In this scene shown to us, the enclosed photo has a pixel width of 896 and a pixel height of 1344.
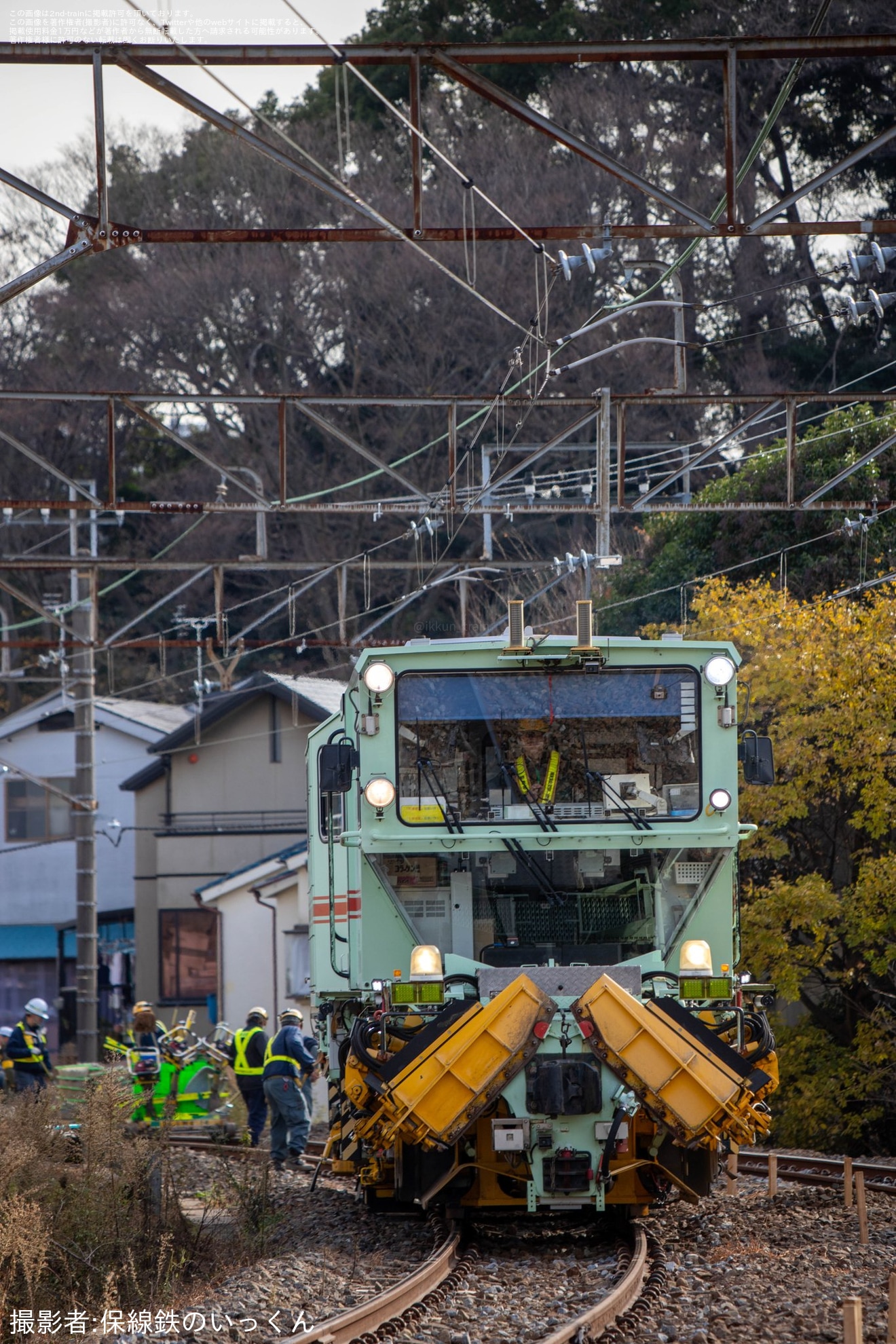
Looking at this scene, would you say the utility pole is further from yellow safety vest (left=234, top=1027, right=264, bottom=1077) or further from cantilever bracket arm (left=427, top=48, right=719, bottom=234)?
cantilever bracket arm (left=427, top=48, right=719, bottom=234)

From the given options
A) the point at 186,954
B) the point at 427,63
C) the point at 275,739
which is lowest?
the point at 186,954

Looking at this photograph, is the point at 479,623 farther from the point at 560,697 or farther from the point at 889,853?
the point at 560,697

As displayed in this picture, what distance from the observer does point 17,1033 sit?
17.3 m

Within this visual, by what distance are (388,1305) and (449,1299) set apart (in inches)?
21.0

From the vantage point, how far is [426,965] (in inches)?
380

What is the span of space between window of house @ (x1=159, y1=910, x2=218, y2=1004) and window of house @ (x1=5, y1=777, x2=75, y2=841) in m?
5.96

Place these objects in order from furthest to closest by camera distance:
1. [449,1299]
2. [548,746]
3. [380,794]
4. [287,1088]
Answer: [287,1088] → [548,746] → [380,794] → [449,1299]

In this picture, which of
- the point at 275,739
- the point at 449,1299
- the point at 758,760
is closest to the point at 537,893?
the point at 758,760

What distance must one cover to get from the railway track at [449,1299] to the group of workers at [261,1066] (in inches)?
186

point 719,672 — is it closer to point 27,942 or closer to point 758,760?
point 758,760

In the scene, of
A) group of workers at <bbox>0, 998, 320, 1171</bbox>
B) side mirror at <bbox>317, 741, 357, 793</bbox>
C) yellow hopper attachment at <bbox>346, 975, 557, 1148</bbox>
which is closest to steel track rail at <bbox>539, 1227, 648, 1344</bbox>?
yellow hopper attachment at <bbox>346, 975, 557, 1148</bbox>

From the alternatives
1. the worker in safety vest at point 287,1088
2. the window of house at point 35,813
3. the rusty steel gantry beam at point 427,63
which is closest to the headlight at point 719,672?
the rusty steel gantry beam at point 427,63

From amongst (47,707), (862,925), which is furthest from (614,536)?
(862,925)

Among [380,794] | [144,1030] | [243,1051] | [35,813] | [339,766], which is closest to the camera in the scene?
[380,794]
